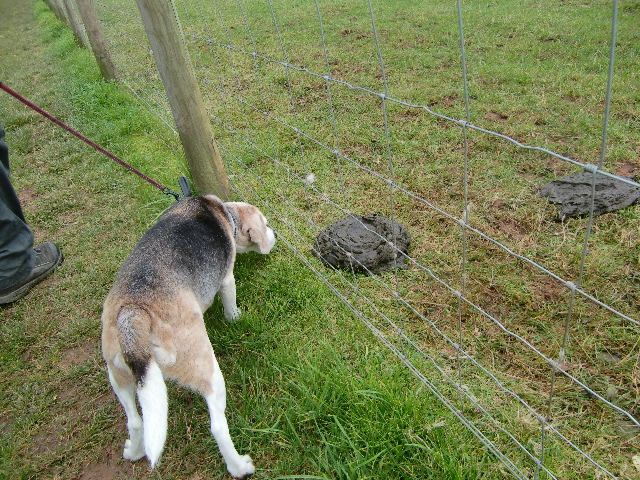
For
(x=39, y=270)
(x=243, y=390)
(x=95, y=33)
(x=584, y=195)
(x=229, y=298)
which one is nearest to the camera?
(x=243, y=390)

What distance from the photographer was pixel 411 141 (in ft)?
14.5

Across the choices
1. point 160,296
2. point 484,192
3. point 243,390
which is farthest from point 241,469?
point 484,192

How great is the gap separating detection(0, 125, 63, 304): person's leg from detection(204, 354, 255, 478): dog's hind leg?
7.28 feet

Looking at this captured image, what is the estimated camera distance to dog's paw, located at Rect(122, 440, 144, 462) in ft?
7.32

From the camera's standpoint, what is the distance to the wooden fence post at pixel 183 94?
2943 millimetres

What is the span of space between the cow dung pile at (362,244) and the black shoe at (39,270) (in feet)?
6.99

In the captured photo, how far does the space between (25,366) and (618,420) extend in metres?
3.30

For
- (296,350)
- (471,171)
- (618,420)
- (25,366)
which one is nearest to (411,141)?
(471,171)

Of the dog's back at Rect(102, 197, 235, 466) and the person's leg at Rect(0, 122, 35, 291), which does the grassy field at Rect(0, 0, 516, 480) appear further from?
the dog's back at Rect(102, 197, 235, 466)

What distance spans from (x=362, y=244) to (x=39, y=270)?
2.52 m

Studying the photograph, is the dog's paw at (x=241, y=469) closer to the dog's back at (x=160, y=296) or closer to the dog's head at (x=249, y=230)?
the dog's back at (x=160, y=296)

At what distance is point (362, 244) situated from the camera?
3.15 m

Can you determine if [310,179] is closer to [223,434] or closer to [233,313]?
[233,313]

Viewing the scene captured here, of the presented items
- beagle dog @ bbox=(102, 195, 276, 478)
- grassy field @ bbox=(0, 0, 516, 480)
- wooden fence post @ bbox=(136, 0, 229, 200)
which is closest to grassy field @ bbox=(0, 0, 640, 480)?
grassy field @ bbox=(0, 0, 516, 480)
